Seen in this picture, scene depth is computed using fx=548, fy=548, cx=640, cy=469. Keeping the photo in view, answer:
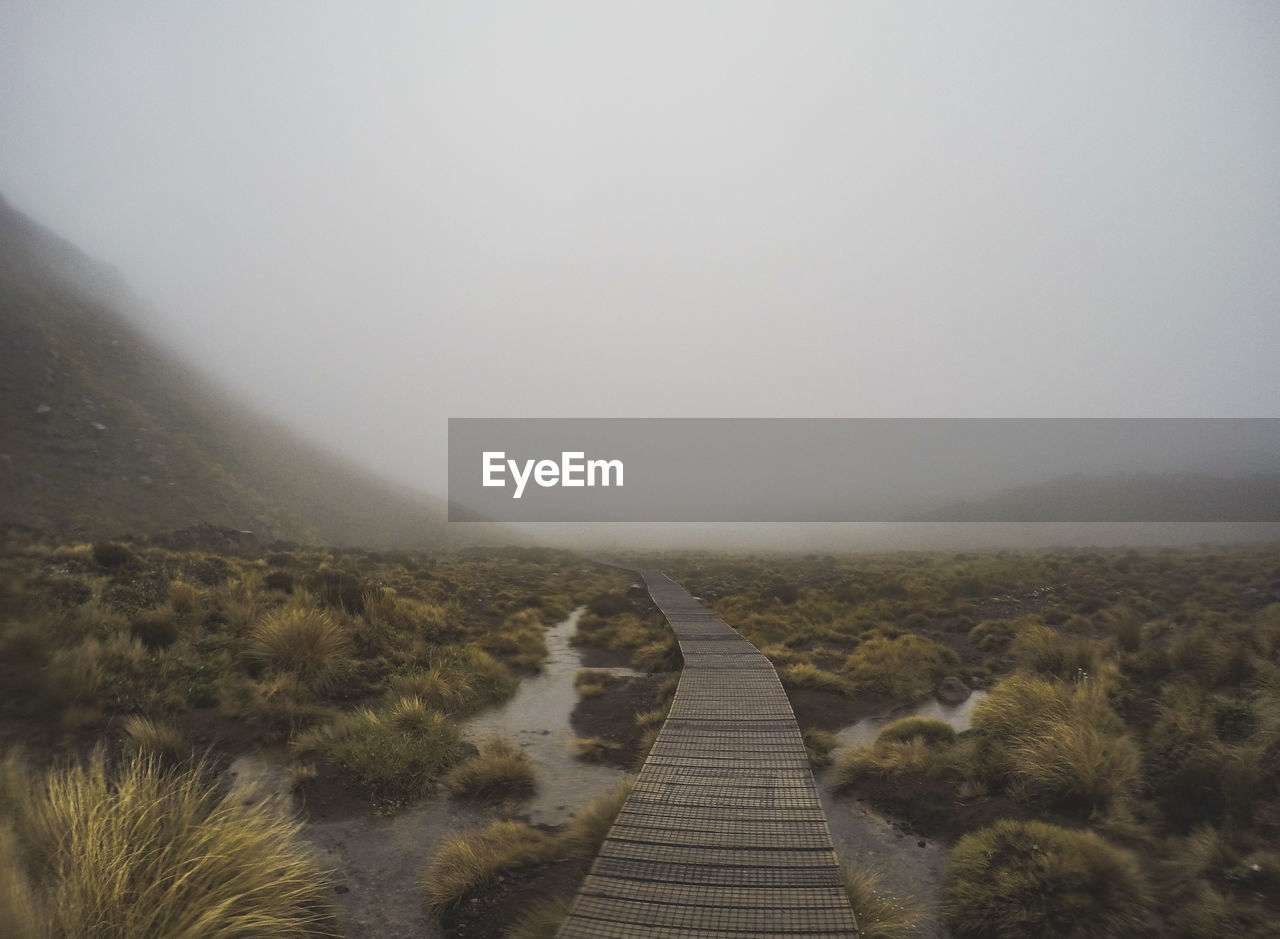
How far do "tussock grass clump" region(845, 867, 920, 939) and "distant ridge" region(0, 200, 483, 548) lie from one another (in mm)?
36632

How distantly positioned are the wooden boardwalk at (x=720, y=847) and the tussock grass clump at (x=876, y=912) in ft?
0.87

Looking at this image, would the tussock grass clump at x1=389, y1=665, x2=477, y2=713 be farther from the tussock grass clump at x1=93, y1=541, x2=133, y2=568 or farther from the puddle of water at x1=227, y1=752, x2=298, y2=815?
the tussock grass clump at x1=93, y1=541, x2=133, y2=568

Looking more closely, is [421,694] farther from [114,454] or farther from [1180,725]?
[114,454]

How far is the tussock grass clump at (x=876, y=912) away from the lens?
416 cm

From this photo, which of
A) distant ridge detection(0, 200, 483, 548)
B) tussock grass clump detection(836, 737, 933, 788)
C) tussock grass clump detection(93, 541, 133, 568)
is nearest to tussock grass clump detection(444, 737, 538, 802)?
tussock grass clump detection(836, 737, 933, 788)

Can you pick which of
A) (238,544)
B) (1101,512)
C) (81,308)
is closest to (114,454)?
(238,544)

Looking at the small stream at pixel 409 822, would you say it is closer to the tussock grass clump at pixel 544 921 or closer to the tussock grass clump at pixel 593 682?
the tussock grass clump at pixel 544 921

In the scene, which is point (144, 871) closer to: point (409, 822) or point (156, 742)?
point (409, 822)

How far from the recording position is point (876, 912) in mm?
4312

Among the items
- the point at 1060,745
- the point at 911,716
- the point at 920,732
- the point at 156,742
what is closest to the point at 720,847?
the point at 1060,745

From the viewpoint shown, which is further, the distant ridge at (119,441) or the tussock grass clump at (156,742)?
the distant ridge at (119,441)

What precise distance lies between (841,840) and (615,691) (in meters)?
6.74

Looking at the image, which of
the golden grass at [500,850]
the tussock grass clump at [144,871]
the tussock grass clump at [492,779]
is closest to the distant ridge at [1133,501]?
the tussock grass clump at [492,779]

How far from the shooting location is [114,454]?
122 feet
